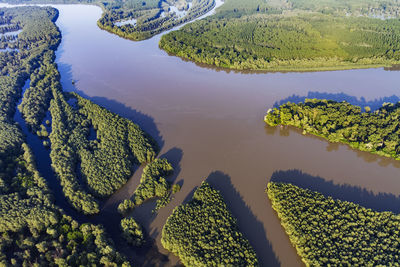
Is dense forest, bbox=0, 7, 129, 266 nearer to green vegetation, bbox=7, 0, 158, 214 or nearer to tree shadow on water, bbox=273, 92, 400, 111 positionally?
green vegetation, bbox=7, 0, 158, 214

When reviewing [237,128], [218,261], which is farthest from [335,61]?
[218,261]

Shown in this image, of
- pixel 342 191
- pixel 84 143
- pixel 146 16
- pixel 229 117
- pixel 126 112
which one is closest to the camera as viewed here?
pixel 342 191

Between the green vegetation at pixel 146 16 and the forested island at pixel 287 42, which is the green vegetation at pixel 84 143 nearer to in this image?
the forested island at pixel 287 42

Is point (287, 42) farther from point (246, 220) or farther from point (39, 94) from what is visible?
point (39, 94)

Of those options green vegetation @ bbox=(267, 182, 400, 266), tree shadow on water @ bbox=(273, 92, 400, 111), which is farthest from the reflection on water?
green vegetation @ bbox=(267, 182, 400, 266)

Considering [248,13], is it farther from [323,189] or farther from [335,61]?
[323,189]

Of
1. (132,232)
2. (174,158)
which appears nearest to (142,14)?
(174,158)
